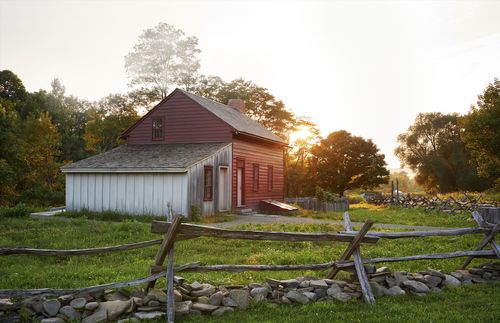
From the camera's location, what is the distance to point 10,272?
29.3 ft

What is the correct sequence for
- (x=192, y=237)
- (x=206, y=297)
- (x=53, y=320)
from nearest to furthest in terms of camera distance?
(x=53, y=320), (x=192, y=237), (x=206, y=297)

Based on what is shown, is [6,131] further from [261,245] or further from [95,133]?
[261,245]

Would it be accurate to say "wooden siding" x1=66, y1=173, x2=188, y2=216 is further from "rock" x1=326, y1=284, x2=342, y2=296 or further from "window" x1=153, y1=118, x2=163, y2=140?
"rock" x1=326, y1=284, x2=342, y2=296

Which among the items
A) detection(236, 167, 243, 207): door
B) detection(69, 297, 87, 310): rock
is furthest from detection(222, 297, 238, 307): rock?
detection(236, 167, 243, 207): door

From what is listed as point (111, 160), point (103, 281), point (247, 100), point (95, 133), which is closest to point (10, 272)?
point (103, 281)

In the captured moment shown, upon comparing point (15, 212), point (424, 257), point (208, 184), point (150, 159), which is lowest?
point (15, 212)

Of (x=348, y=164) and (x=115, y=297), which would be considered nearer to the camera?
(x=115, y=297)

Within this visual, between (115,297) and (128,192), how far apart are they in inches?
578

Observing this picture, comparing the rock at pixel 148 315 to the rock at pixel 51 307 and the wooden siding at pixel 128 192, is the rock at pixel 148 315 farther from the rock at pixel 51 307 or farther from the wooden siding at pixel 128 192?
the wooden siding at pixel 128 192

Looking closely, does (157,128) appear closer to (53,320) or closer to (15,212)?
(15,212)

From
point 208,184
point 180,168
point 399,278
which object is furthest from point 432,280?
point 208,184

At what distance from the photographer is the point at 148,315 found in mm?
6172

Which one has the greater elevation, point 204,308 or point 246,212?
point 204,308

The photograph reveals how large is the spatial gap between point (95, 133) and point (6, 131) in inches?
622
